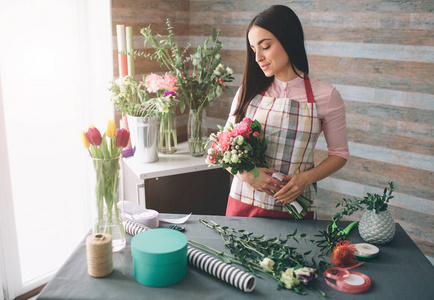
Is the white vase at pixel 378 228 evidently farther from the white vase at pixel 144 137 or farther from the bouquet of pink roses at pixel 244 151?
the white vase at pixel 144 137

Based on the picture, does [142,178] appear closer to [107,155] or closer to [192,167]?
[192,167]

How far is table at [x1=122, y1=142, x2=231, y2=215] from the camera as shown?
8.31ft

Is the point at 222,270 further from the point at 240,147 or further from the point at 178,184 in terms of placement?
the point at 178,184

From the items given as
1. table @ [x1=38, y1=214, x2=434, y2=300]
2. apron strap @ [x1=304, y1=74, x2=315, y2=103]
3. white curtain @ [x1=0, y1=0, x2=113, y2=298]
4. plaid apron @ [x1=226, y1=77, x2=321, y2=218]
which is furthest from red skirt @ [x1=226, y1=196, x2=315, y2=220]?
white curtain @ [x1=0, y1=0, x2=113, y2=298]

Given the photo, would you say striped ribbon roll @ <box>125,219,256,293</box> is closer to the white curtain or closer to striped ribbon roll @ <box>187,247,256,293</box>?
striped ribbon roll @ <box>187,247,256,293</box>

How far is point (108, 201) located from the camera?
57.2 inches

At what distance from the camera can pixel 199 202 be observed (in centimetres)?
284

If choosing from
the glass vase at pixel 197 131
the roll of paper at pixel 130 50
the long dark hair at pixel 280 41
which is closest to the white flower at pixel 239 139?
the long dark hair at pixel 280 41

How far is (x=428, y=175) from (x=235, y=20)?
1679 mm

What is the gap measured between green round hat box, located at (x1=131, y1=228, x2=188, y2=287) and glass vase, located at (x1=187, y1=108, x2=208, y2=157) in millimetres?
1358

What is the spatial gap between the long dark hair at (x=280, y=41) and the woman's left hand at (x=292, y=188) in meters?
0.39

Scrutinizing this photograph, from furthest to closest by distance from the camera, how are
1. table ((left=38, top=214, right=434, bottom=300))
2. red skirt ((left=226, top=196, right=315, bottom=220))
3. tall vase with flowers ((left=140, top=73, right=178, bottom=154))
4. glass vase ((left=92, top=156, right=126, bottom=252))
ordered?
tall vase with flowers ((left=140, top=73, right=178, bottom=154))
red skirt ((left=226, top=196, right=315, bottom=220))
glass vase ((left=92, top=156, right=126, bottom=252))
table ((left=38, top=214, right=434, bottom=300))

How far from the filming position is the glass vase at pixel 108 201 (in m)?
1.41

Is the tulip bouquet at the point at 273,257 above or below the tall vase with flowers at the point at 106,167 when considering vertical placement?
below
